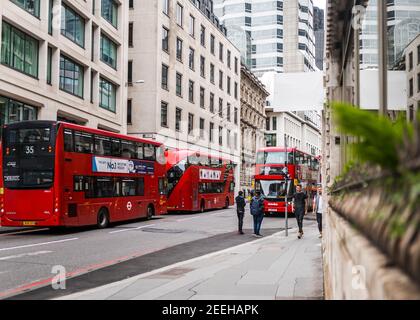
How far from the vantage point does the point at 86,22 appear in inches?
1314

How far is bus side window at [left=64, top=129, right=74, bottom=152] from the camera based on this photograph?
19.0 metres

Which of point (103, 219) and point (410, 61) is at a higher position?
Answer: point (410, 61)

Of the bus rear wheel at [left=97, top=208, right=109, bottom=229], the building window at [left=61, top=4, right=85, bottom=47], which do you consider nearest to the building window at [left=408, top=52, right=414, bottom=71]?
the bus rear wheel at [left=97, top=208, right=109, bottom=229]

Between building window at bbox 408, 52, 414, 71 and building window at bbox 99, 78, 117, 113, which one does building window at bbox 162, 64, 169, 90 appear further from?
building window at bbox 408, 52, 414, 71

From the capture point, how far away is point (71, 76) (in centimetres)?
3155

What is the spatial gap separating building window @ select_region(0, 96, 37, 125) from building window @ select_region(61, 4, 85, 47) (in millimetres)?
5567

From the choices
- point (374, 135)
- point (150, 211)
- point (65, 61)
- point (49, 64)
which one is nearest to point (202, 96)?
point (65, 61)

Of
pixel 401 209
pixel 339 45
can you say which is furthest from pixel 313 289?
pixel 401 209

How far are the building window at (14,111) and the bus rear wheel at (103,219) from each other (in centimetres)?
741

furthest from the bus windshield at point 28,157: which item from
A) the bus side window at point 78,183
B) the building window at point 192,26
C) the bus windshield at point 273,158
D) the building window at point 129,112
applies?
the building window at point 192,26

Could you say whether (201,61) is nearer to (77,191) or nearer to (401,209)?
(77,191)

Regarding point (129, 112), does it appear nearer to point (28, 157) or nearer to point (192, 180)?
point (192, 180)

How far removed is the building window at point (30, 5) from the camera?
25823 millimetres

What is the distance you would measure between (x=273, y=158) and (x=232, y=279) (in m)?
22.9
